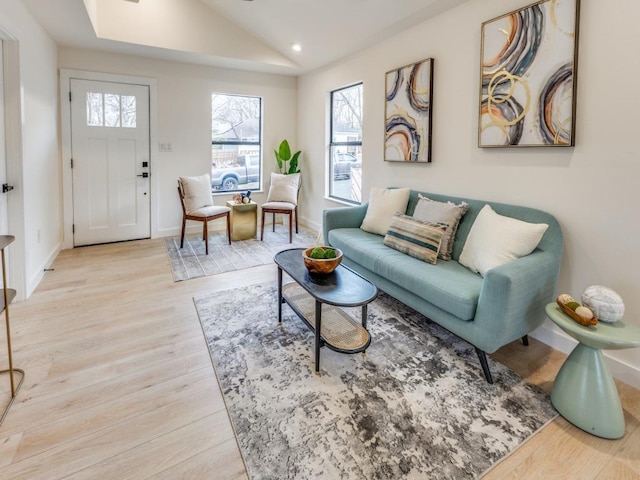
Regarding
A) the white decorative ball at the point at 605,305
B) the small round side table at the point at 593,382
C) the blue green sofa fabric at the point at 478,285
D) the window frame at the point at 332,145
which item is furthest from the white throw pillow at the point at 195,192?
the white decorative ball at the point at 605,305

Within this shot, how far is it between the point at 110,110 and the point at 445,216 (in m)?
4.15

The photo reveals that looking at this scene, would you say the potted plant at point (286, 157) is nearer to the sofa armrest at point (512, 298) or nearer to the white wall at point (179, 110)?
the white wall at point (179, 110)

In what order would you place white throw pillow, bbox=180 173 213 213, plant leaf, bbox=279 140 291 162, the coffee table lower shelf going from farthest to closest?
plant leaf, bbox=279 140 291 162
white throw pillow, bbox=180 173 213 213
the coffee table lower shelf

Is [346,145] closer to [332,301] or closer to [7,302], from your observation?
[332,301]

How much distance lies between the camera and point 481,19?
8.80ft

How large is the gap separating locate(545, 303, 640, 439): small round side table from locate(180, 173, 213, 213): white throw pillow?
393cm

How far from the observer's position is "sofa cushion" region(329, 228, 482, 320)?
6.62 ft

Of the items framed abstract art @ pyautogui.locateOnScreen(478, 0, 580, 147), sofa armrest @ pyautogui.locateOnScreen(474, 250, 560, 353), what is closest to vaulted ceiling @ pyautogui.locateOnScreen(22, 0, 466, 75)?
framed abstract art @ pyautogui.locateOnScreen(478, 0, 580, 147)

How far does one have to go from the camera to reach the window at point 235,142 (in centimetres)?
520

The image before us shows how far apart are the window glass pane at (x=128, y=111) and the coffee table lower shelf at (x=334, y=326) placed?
10.9 ft

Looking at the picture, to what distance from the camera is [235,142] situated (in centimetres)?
538

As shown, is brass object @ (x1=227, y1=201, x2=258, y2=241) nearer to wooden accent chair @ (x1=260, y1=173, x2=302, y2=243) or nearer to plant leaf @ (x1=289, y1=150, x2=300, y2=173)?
wooden accent chair @ (x1=260, y1=173, x2=302, y2=243)

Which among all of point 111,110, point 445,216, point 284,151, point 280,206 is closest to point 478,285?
point 445,216

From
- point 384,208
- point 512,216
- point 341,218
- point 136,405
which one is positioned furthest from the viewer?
point 341,218
